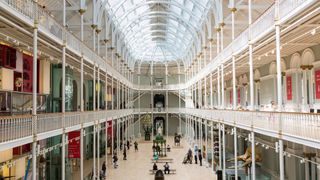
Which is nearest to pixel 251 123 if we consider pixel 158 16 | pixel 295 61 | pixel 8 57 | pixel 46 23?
pixel 295 61

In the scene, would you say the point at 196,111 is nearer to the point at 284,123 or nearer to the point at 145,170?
the point at 145,170

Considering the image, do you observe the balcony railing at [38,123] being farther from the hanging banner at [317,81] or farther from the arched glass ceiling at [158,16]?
the arched glass ceiling at [158,16]

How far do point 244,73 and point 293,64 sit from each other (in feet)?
39.5

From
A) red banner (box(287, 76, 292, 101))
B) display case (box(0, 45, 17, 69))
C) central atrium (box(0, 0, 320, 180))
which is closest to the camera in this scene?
central atrium (box(0, 0, 320, 180))

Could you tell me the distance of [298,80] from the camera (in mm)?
21000

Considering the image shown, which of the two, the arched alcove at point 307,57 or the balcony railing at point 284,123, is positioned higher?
the arched alcove at point 307,57

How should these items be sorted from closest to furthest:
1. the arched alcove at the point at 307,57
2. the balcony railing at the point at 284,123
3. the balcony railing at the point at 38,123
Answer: the balcony railing at the point at 284,123
the balcony railing at the point at 38,123
the arched alcove at the point at 307,57

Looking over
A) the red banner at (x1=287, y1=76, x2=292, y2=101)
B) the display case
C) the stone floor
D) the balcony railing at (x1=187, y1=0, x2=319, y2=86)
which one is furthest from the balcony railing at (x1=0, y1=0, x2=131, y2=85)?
the red banner at (x1=287, y1=76, x2=292, y2=101)

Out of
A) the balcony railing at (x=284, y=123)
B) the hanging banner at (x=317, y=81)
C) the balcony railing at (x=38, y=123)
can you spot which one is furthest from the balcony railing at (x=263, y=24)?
the balcony railing at (x=38, y=123)

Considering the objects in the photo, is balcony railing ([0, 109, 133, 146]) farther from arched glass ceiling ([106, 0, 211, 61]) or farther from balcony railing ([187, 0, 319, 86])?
arched glass ceiling ([106, 0, 211, 61])

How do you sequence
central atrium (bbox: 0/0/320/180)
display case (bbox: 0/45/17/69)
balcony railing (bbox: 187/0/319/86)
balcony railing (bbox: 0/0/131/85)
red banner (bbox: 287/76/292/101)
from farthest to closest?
1. red banner (bbox: 287/76/292/101)
2. display case (bbox: 0/45/17/69)
3. central atrium (bbox: 0/0/320/180)
4. balcony railing (bbox: 0/0/131/85)
5. balcony railing (bbox: 187/0/319/86)

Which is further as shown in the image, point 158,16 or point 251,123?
point 158,16

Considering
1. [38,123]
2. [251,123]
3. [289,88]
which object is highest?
[289,88]

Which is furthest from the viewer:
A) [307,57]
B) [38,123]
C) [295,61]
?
[295,61]
